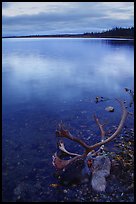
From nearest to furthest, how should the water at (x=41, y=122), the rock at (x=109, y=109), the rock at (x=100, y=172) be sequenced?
1. the rock at (x=100, y=172)
2. the water at (x=41, y=122)
3. the rock at (x=109, y=109)

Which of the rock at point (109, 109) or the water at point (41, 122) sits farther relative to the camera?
the rock at point (109, 109)

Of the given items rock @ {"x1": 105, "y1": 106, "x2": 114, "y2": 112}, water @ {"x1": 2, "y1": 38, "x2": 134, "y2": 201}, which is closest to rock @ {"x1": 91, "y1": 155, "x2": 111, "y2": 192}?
water @ {"x1": 2, "y1": 38, "x2": 134, "y2": 201}

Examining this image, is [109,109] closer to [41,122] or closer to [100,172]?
[41,122]

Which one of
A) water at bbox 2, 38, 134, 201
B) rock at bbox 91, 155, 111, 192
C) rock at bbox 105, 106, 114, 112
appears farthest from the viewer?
rock at bbox 105, 106, 114, 112

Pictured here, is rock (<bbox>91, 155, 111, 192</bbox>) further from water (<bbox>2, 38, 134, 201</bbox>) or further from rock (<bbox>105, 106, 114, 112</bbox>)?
rock (<bbox>105, 106, 114, 112</bbox>)

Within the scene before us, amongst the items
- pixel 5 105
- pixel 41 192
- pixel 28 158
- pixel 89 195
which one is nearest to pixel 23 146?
pixel 28 158

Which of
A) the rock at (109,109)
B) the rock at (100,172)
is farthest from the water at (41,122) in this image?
the rock at (100,172)

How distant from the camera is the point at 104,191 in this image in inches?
268

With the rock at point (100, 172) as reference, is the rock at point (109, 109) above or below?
above

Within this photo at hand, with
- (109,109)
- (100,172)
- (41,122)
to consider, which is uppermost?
(109,109)

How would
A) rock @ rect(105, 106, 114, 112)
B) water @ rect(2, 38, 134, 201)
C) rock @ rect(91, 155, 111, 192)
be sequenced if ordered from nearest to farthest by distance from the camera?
rock @ rect(91, 155, 111, 192) < water @ rect(2, 38, 134, 201) < rock @ rect(105, 106, 114, 112)

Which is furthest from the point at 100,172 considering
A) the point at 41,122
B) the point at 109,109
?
the point at 109,109

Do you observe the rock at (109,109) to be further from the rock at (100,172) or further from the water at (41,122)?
the rock at (100,172)

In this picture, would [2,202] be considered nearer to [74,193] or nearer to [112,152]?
[74,193]
